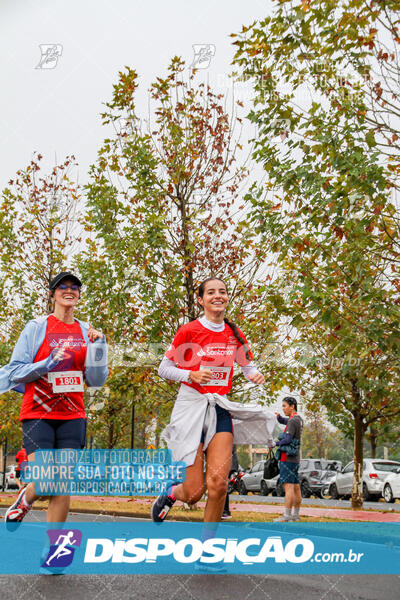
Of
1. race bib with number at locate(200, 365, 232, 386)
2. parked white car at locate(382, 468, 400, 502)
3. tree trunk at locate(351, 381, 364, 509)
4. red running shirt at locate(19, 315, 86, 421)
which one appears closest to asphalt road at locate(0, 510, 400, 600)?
red running shirt at locate(19, 315, 86, 421)

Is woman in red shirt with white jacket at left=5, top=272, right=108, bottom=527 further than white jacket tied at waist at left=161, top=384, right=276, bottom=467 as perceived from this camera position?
No

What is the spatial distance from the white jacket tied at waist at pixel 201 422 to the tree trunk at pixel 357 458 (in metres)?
11.7

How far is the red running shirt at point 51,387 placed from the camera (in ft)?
16.8

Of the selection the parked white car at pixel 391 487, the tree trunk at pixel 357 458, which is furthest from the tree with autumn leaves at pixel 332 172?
the parked white car at pixel 391 487

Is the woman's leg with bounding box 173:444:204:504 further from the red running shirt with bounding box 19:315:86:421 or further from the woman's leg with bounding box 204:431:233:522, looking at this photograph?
the red running shirt with bounding box 19:315:86:421

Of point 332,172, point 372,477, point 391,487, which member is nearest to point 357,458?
point 391,487

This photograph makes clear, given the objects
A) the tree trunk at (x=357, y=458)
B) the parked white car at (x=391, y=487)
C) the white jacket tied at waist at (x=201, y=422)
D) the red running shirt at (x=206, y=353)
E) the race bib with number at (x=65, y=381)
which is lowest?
the parked white car at (x=391, y=487)

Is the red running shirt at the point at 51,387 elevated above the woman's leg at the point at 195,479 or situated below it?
above

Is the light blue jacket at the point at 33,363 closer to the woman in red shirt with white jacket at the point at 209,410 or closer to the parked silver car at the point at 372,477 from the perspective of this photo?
the woman in red shirt with white jacket at the point at 209,410

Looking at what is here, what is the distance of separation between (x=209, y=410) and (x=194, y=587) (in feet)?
4.21

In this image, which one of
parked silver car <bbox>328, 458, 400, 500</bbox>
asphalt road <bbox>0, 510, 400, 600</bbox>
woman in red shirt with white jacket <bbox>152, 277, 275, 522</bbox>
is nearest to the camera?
asphalt road <bbox>0, 510, 400, 600</bbox>

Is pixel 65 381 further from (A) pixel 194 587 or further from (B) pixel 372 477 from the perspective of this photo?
(B) pixel 372 477

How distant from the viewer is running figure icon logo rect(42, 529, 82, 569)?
490 centimetres

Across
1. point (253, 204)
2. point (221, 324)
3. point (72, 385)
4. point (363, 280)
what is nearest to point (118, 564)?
point (72, 385)
